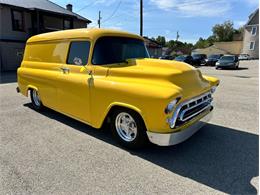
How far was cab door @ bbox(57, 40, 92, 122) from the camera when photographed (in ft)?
13.7

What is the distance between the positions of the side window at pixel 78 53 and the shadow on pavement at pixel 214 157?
150 centimetres

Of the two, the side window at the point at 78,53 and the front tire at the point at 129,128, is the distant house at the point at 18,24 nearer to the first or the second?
the side window at the point at 78,53

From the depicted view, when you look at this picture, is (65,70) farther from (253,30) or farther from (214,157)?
(253,30)

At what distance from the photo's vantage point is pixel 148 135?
3.28 m

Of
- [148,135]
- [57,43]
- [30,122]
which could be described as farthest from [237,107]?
[30,122]

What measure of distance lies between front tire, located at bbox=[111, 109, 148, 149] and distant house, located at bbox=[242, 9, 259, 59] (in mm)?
51888

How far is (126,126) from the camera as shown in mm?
3762

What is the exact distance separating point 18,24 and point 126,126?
1997cm

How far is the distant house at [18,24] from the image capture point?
58.5ft

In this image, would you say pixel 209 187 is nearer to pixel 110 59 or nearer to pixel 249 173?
pixel 249 173

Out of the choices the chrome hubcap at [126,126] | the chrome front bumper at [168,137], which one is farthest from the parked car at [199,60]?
the chrome front bumper at [168,137]

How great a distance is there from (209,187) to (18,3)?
22.1m

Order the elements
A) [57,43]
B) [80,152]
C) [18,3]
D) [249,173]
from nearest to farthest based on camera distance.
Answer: [249,173], [80,152], [57,43], [18,3]

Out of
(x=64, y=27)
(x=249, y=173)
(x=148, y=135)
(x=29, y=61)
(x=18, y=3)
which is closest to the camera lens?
(x=249, y=173)
